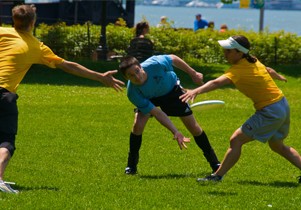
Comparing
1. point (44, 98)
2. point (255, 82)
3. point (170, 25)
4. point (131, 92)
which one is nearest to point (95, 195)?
point (131, 92)

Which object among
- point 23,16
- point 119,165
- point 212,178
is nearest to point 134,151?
point 119,165

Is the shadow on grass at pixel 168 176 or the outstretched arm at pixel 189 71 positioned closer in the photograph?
the outstretched arm at pixel 189 71

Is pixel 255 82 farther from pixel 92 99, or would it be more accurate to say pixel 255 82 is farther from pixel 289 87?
pixel 289 87

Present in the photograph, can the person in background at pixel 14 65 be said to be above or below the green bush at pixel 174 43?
above

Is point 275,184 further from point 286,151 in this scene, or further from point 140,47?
point 140,47

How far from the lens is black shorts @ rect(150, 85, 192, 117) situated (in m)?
9.77

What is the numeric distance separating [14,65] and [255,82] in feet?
7.97

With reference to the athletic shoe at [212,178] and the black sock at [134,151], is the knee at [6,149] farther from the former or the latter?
the athletic shoe at [212,178]

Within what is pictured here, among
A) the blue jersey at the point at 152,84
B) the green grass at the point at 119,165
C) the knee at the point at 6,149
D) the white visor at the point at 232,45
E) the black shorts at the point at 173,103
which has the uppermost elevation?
the white visor at the point at 232,45

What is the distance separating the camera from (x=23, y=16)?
849 cm

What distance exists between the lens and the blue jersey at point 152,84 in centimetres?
944


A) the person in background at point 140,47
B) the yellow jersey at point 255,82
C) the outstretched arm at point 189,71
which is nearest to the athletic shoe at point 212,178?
the yellow jersey at point 255,82

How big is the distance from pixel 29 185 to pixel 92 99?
9.03 metres

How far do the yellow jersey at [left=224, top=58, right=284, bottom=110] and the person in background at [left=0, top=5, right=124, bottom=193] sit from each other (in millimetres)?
1212
